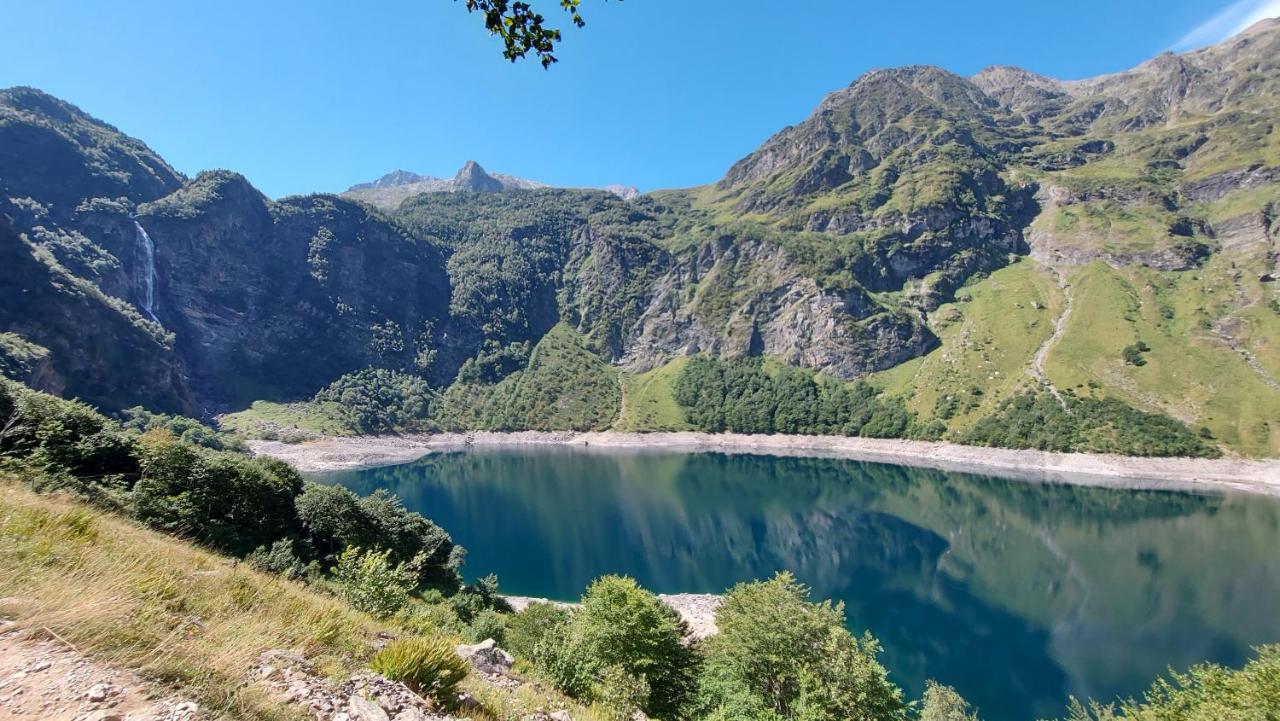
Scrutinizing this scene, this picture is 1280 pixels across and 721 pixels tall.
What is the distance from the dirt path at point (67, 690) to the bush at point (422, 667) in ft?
8.17

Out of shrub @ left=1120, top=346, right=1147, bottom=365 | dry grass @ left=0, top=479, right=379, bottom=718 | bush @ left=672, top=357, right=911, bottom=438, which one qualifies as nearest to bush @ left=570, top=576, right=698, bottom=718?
dry grass @ left=0, top=479, right=379, bottom=718

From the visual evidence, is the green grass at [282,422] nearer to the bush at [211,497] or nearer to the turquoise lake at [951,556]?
the turquoise lake at [951,556]

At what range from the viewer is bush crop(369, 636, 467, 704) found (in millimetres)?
5992

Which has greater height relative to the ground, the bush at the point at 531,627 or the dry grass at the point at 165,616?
the dry grass at the point at 165,616

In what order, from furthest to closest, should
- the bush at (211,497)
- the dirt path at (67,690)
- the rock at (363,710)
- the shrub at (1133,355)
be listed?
1. the shrub at (1133,355)
2. the bush at (211,497)
3. the rock at (363,710)
4. the dirt path at (67,690)

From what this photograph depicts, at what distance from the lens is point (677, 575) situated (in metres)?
66.4

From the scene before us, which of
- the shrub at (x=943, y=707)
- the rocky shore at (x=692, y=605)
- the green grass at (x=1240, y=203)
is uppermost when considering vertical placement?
the green grass at (x=1240, y=203)

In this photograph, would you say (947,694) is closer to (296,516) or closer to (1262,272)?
(296,516)

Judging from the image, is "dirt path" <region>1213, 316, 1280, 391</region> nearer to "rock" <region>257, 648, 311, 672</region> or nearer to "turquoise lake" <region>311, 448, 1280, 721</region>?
"turquoise lake" <region>311, 448, 1280, 721</region>

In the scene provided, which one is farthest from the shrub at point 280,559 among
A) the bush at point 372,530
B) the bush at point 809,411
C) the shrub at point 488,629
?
the bush at point 809,411

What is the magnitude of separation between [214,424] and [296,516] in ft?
558

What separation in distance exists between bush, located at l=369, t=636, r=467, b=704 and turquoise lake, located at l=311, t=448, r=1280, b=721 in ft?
150

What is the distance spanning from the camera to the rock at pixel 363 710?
15.4ft

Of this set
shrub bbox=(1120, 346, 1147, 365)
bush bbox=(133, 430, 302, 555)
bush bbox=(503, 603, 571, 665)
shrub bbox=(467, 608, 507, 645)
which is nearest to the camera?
bush bbox=(133, 430, 302, 555)
